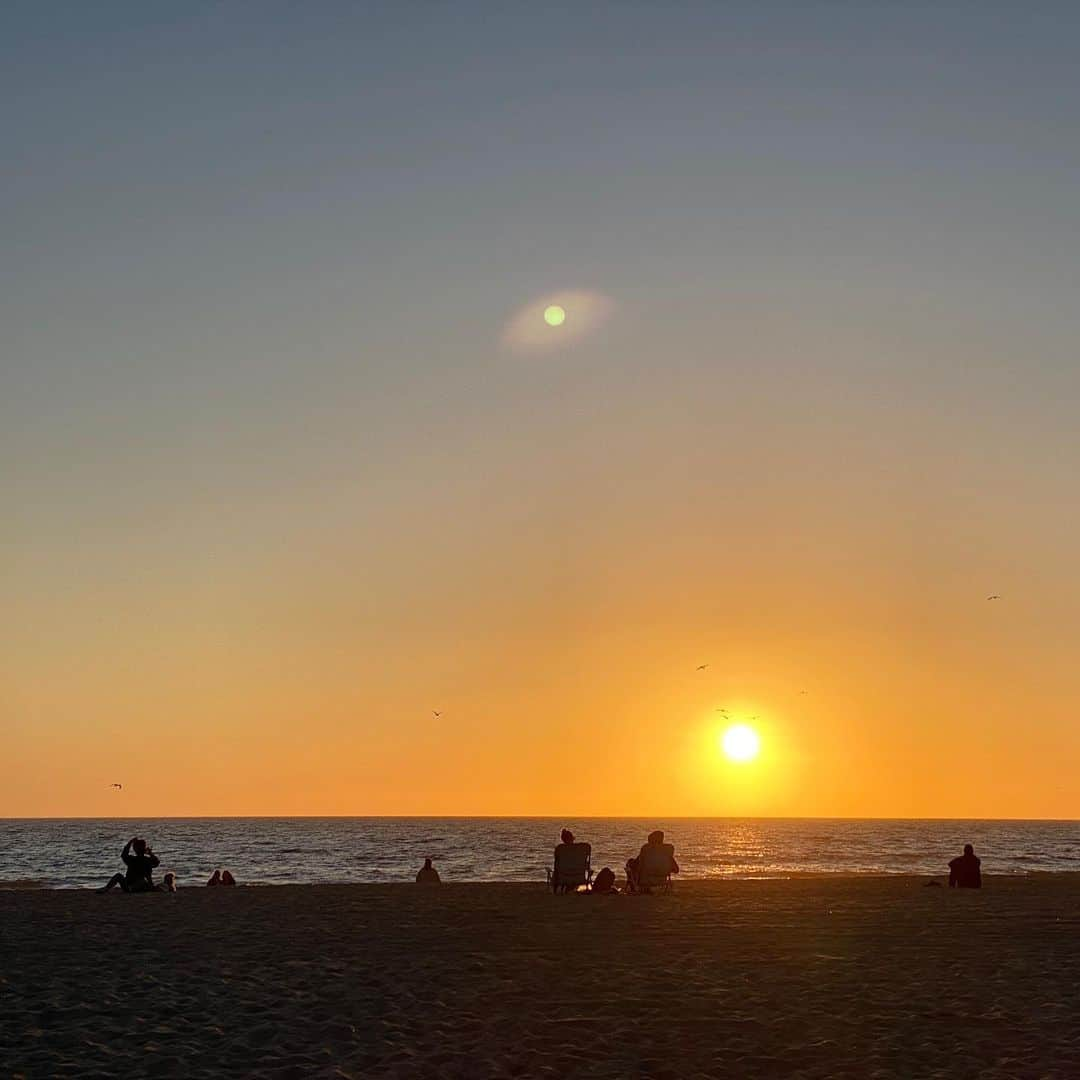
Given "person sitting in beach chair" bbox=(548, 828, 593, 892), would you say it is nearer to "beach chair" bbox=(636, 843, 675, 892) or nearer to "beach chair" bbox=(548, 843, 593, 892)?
"beach chair" bbox=(548, 843, 593, 892)

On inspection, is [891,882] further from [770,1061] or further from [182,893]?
[770,1061]

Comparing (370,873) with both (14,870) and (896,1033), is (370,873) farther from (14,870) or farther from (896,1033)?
(896,1033)

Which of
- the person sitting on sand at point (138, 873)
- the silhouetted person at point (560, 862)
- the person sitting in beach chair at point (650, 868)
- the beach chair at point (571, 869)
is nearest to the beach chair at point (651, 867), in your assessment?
the person sitting in beach chair at point (650, 868)

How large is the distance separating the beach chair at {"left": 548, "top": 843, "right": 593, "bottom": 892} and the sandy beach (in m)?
5.03

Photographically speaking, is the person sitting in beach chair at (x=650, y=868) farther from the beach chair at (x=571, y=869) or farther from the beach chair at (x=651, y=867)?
the beach chair at (x=571, y=869)

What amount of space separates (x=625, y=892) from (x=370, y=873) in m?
39.9

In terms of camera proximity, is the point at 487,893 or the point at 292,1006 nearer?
the point at 292,1006

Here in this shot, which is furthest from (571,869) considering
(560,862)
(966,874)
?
(966,874)

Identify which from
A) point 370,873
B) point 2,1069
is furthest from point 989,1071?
point 370,873

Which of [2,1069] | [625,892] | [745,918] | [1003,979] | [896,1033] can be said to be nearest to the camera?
[2,1069]

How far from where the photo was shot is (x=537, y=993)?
12961 millimetres

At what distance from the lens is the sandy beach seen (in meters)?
10.0

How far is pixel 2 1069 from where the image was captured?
956 cm

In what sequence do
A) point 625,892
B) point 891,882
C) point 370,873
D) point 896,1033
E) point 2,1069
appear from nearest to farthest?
point 2,1069 < point 896,1033 < point 625,892 < point 891,882 < point 370,873
